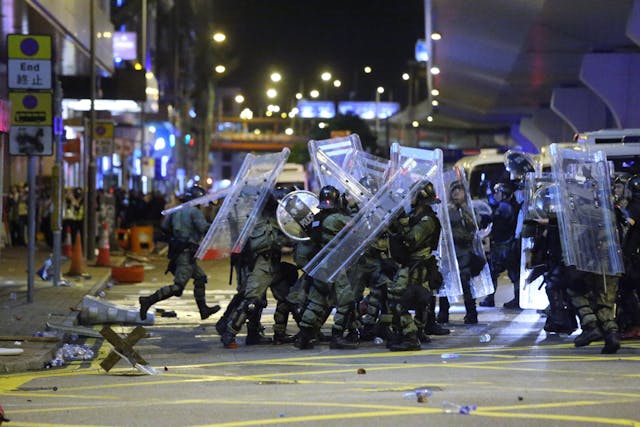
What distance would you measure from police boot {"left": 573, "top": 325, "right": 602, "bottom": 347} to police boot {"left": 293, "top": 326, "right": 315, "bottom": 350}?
8.80 ft

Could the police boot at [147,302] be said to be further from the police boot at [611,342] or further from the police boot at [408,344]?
the police boot at [611,342]

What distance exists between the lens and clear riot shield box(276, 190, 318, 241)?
44.1ft

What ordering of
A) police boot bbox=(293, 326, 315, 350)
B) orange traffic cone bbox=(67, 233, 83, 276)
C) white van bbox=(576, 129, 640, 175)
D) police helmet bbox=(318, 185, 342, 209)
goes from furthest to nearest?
orange traffic cone bbox=(67, 233, 83, 276)
white van bbox=(576, 129, 640, 175)
police boot bbox=(293, 326, 315, 350)
police helmet bbox=(318, 185, 342, 209)

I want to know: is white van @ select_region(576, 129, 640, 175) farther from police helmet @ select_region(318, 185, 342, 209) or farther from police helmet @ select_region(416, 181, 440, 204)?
police helmet @ select_region(318, 185, 342, 209)

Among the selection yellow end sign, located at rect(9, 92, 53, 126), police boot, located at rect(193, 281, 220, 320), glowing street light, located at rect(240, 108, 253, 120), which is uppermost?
glowing street light, located at rect(240, 108, 253, 120)

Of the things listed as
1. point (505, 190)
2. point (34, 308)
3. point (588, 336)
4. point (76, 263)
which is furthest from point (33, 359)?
point (76, 263)

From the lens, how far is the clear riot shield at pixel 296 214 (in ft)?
44.1

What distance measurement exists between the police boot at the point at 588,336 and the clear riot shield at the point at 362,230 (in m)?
2.18

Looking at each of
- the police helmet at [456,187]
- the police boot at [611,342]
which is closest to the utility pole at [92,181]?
the police helmet at [456,187]

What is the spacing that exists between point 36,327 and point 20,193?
736 inches

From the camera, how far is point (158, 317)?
17.2 m

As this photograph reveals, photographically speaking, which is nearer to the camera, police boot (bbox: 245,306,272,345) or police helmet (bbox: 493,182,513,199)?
police boot (bbox: 245,306,272,345)

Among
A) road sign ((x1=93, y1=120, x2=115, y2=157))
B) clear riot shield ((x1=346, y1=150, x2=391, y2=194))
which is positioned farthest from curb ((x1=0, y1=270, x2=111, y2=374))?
road sign ((x1=93, y1=120, x2=115, y2=157))

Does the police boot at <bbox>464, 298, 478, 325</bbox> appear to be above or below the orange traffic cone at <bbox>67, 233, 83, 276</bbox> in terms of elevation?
below
